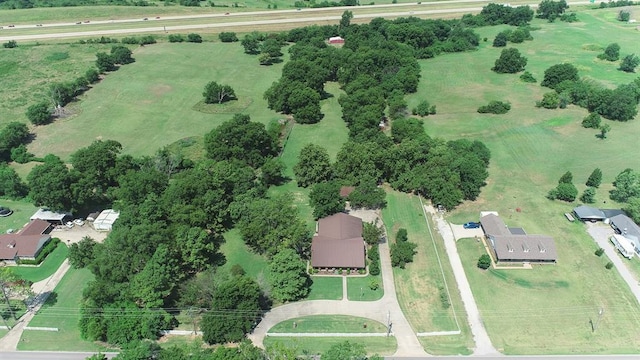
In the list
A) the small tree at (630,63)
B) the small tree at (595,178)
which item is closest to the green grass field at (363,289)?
the small tree at (595,178)

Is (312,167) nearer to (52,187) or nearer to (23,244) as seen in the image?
(52,187)

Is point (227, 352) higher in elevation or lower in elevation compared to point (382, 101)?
lower

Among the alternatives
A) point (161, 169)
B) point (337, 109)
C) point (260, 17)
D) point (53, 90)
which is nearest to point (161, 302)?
point (161, 169)

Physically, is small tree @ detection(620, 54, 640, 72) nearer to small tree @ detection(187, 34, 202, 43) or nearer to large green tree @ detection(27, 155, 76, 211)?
small tree @ detection(187, 34, 202, 43)

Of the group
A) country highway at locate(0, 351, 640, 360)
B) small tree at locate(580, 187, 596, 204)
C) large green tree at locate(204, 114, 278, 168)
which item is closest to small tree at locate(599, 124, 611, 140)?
small tree at locate(580, 187, 596, 204)

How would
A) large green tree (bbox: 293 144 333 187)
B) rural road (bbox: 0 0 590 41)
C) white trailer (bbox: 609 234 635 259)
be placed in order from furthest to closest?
rural road (bbox: 0 0 590 41)
large green tree (bbox: 293 144 333 187)
white trailer (bbox: 609 234 635 259)

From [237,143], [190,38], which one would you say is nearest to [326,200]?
[237,143]

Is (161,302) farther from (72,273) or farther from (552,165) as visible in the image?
(552,165)
